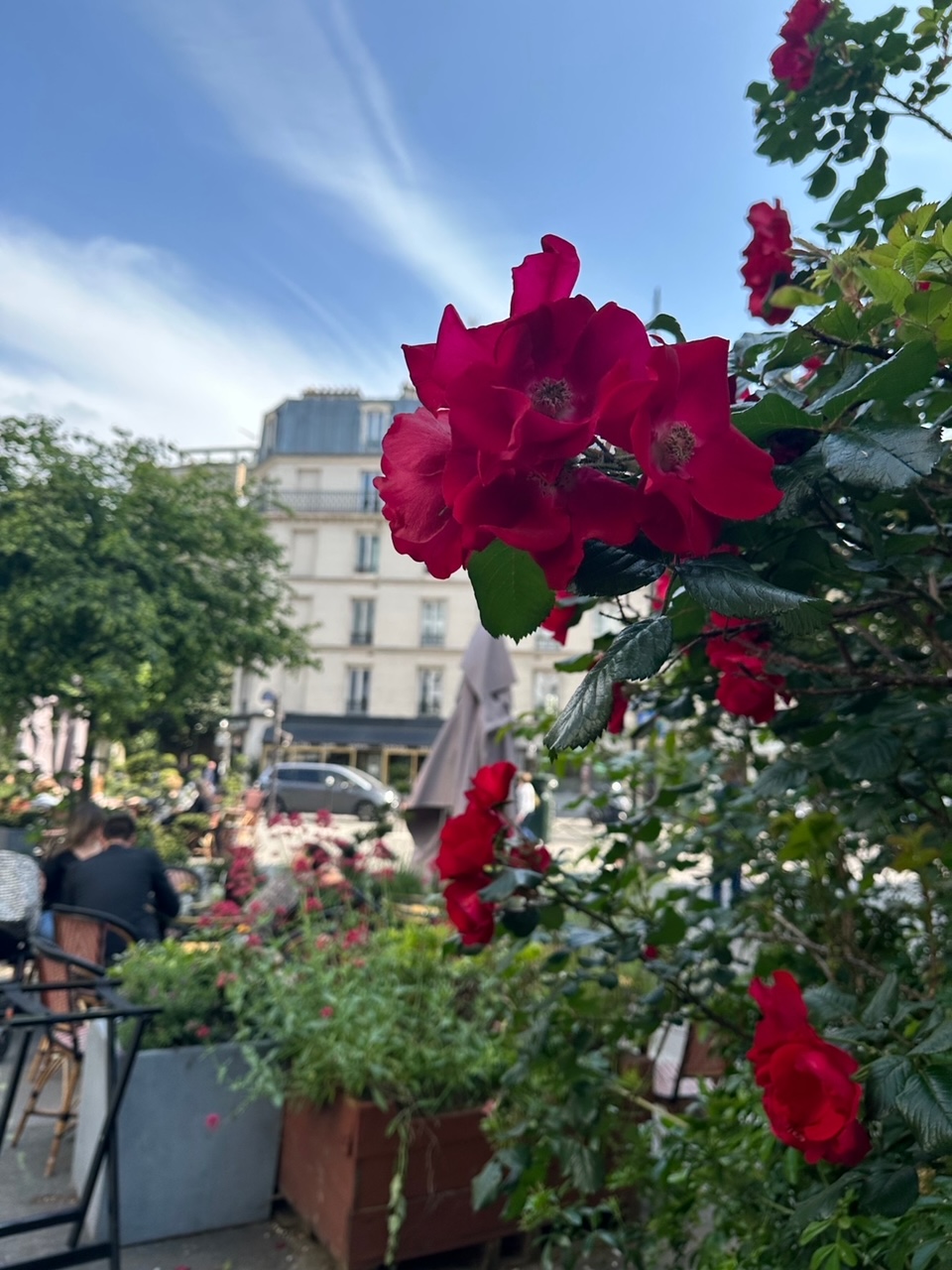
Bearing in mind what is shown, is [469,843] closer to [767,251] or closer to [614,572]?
[614,572]

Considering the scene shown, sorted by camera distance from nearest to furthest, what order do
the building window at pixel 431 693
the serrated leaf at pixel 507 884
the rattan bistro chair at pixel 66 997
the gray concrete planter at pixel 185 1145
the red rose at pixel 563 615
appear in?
the red rose at pixel 563 615, the serrated leaf at pixel 507 884, the gray concrete planter at pixel 185 1145, the rattan bistro chair at pixel 66 997, the building window at pixel 431 693

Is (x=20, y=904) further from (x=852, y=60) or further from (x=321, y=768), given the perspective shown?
(x=321, y=768)

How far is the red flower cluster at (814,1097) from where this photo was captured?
1.05 m

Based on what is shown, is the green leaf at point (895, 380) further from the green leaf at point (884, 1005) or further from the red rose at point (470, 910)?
the red rose at point (470, 910)

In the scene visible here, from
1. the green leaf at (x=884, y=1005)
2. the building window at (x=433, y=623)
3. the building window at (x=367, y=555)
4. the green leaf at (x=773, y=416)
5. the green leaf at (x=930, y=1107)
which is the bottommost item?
the green leaf at (x=930, y=1107)

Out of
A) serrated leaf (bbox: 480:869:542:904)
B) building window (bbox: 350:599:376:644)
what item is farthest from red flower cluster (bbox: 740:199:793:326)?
building window (bbox: 350:599:376:644)

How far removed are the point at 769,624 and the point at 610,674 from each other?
458 millimetres

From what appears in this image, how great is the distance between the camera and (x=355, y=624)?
38062 mm

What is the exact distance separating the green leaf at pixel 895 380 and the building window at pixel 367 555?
38.3 meters

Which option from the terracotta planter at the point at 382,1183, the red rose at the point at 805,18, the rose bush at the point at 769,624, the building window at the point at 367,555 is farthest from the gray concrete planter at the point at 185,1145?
the building window at the point at 367,555

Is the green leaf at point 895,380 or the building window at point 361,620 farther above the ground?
the building window at point 361,620

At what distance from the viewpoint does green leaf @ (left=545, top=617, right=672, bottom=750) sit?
2.23ft

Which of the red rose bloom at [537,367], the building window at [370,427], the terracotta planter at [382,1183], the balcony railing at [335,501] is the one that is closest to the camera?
the red rose bloom at [537,367]

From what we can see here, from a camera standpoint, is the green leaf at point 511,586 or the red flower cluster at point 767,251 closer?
the green leaf at point 511,586
